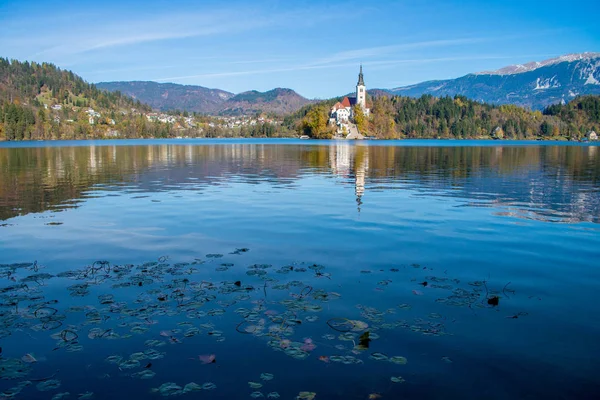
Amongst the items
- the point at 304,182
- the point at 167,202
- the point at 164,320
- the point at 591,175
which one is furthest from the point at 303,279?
the point at 591,175

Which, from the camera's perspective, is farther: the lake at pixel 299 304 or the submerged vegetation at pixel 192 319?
the submerged vegetation at pixel 192 319

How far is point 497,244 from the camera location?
1616 cm

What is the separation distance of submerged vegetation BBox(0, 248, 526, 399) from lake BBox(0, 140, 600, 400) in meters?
0.04

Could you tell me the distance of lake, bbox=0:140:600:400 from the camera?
281 inches

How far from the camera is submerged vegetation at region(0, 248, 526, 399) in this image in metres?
7.26

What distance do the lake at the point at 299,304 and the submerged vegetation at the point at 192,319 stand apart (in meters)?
0.04

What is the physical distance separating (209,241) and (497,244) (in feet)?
35.8

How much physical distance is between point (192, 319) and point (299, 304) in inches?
96.3

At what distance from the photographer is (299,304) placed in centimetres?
1006

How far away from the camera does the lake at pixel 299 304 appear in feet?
23.4

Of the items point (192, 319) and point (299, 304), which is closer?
point (192, 319)

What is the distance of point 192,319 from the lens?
9.23 metres

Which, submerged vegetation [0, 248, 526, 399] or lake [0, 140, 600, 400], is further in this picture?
submerged vegetation [0, 248, 526, 399]

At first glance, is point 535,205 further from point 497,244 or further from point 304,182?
point 304,182
